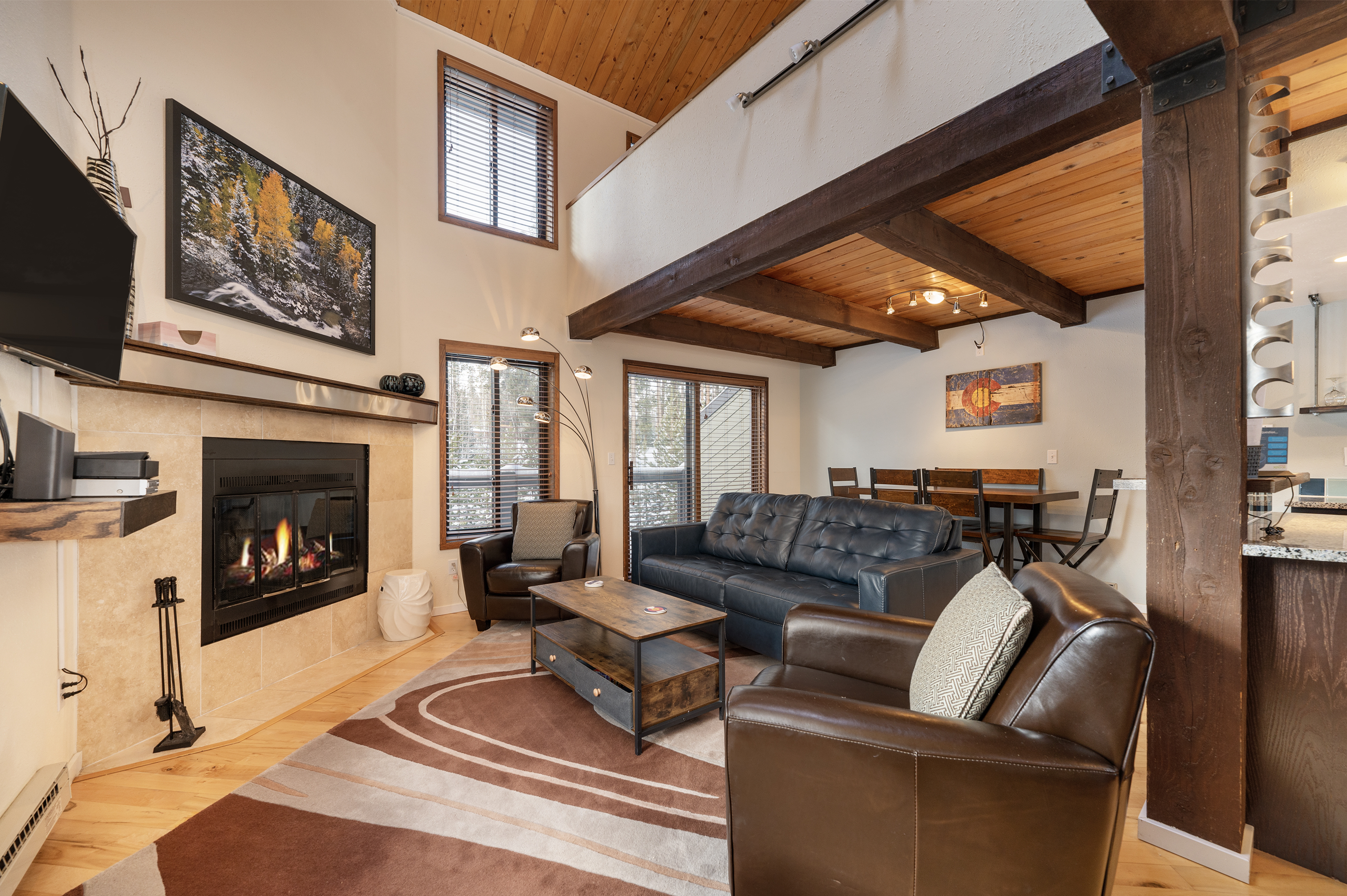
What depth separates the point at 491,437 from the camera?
4.61 meters

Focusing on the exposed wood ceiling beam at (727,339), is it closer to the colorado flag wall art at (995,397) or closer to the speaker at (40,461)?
the colorado flag wall art at (995,397)

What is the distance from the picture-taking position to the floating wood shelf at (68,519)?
4.18ft

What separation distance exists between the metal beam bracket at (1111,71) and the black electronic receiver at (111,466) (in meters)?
2.88

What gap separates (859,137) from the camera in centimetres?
236

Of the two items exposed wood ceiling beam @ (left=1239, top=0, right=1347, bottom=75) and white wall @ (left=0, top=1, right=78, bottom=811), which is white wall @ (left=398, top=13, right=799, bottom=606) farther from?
exposed wood ceiling beam @ (left=1239, top=0, right=1347, bottom=75)

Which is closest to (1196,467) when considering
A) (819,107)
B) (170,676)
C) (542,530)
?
(819,107)

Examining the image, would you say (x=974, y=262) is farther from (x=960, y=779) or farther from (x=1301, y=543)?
(x=960, y=779)

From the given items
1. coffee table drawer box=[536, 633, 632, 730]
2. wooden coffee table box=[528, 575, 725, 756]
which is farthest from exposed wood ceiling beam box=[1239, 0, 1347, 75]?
coffee table drawer box=[536, 633, 632, 730]

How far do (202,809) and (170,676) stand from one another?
29.1 inches

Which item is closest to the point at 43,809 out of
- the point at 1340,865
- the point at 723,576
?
the point at 723,576

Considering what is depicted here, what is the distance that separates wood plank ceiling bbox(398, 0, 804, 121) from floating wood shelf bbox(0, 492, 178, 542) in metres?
4.50

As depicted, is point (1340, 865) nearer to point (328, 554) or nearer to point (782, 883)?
point (782, 883)

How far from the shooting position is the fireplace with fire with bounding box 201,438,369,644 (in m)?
2.60

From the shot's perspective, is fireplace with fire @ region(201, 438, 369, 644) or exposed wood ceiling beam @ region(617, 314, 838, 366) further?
exposed wood ceiling beam @ region(617, 314, 838, 366)
